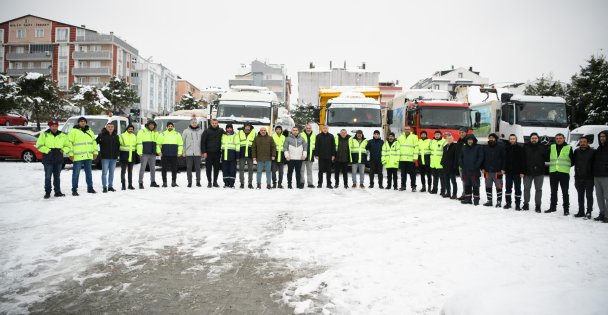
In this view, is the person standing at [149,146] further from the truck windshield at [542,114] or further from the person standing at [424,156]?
the truck windshield at [542,114]

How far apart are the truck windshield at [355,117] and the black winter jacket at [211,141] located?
5.62 metres

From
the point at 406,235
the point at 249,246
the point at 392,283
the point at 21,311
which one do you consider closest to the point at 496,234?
the point at 406,235

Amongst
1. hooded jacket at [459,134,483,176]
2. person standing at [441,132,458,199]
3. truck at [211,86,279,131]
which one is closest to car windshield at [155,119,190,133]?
truck at [211,86,279,131]

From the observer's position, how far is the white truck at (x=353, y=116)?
17094mm

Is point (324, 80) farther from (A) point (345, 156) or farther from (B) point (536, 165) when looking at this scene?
(B) point (536, 165)

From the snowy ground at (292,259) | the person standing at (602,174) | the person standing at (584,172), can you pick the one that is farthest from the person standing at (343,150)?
the person standing at (602,174)

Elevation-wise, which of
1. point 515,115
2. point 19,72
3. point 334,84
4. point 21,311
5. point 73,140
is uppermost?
point 19,72

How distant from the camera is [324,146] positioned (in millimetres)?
13617

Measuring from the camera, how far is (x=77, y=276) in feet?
16.3

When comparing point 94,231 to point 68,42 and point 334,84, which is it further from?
point 68,42

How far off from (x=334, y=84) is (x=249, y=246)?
2267 cm

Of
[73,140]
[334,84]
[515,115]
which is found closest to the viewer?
[73,140]

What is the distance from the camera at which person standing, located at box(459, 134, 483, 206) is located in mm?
10969

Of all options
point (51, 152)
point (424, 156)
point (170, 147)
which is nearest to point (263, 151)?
point (170, 147)
